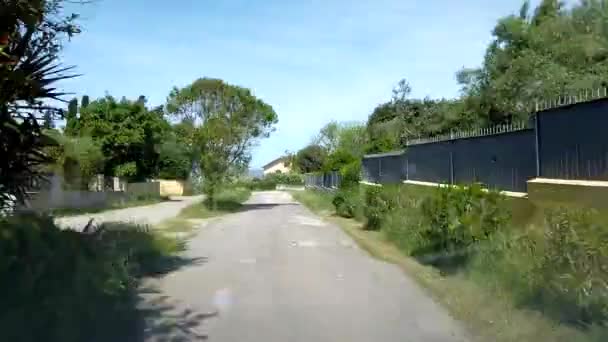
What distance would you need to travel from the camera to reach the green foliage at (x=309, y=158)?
98.8 m

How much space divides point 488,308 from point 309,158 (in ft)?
312

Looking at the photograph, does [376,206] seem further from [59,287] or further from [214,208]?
[214,208]

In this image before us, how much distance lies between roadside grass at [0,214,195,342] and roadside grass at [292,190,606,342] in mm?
3879

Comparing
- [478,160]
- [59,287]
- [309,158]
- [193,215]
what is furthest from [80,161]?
[309,158]

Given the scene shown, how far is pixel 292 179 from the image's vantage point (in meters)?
109

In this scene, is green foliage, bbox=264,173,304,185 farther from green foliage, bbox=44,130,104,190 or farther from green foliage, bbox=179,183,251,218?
green foliage, bbox=44,130,104,190

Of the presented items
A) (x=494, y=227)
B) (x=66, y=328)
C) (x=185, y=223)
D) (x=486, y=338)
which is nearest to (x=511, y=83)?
(x=185, y=223)

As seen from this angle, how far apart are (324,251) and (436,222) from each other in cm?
369

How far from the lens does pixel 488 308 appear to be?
8008 millimetres

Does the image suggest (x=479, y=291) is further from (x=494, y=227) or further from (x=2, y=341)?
(x=2, y=341)

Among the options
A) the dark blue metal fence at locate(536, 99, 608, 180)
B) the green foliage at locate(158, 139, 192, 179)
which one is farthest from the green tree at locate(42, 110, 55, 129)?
the green foliage at locate(158, 139, 192, 179)

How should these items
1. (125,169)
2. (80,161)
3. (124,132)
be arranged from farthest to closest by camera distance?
1. (125,169)
2. (124,132)
3. (80,161)

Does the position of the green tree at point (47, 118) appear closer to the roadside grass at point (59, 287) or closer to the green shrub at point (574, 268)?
the roadside grass at point (59, 287)

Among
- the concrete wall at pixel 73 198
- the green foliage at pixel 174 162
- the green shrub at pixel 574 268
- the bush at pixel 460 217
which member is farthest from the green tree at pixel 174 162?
the green shrub at pixel 574 268
